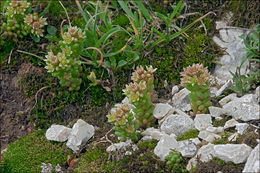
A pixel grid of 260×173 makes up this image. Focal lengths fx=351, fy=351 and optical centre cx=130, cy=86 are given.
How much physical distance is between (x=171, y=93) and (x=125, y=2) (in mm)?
1171

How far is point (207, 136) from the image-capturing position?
9.04 feet

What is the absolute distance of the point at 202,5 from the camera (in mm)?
3887

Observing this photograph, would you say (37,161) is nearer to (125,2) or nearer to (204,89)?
(204,89)

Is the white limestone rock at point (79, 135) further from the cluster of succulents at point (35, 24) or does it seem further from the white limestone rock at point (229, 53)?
the white limestone rock at point (229, 53)

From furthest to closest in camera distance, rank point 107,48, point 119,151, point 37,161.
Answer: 1. point 107,48
2. point 37,161
3. point 119,151

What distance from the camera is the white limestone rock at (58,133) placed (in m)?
3.13

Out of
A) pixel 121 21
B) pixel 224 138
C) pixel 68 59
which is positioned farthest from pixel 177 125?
pixel 121 21

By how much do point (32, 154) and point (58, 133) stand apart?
0.29 meters

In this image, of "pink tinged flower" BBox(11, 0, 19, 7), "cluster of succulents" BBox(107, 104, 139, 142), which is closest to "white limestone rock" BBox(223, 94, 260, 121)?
"cluster of succulents" BBox(107, 104, 139, 142)

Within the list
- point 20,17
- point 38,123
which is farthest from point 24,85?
point 20,17

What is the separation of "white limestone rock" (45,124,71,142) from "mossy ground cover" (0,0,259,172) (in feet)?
0.19

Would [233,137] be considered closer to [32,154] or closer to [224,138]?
[224,138]

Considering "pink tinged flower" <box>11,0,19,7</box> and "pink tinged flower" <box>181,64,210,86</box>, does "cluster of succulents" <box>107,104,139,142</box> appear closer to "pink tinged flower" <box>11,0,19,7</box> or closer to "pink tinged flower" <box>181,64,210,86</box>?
"pink tinged flower" <box>181,64,210,86</box>

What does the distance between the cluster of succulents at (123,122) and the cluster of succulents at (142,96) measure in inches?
5.0
